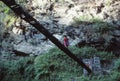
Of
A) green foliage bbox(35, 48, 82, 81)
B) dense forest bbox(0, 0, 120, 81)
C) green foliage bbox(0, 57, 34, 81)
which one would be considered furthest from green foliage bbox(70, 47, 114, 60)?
green foliage bbox(0, 57, 34, 81)

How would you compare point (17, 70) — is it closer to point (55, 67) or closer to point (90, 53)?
point (55, 67)

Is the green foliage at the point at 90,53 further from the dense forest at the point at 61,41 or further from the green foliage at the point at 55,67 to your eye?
the green foliage at the point at 55,67

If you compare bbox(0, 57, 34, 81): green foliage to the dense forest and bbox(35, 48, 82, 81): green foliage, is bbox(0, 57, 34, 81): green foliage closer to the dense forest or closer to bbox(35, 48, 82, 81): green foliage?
the dense forest

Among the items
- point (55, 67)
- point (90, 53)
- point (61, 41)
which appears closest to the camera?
point (55, 67)

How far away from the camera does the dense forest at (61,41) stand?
393 inches

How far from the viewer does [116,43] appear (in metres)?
10.9

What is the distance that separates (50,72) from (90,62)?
1558mm

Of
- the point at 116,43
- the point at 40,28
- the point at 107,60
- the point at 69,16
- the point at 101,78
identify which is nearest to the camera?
the point at 40,28

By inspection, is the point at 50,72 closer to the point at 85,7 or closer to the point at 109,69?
the point at 109,69

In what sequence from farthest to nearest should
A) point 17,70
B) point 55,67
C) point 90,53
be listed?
point 17,70 < point 90,53 < point 55,67

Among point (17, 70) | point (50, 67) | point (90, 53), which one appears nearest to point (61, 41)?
point (90, 53)

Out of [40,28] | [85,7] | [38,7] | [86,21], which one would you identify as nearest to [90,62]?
[86,21]

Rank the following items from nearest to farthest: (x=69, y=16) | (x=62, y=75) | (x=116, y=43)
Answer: (x=62, y=75), (x=116, y=43), (x=69, y=16)

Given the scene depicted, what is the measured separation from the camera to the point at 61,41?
11.4 meters
